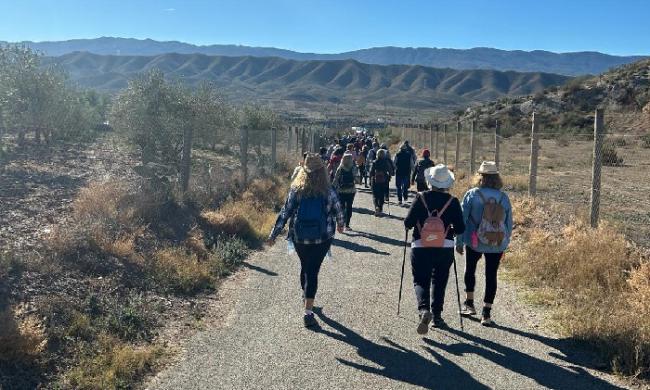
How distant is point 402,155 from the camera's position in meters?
16.5

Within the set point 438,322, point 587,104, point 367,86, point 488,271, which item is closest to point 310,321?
point 438,322

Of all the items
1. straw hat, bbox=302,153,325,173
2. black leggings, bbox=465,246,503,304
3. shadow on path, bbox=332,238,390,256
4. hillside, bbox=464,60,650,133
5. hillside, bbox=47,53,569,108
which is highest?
hillside, bbox=47,53,569,108

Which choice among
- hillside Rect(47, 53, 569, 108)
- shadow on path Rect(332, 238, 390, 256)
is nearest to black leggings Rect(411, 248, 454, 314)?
shadow on path Rect(332, 238, 390, 256)

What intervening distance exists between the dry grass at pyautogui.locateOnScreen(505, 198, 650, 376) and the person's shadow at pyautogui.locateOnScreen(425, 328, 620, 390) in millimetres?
356

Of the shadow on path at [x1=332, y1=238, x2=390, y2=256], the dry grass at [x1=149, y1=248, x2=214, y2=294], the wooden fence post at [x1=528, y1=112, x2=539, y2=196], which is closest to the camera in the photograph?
the dry grass at [x1=149, y1=248, x2=214, y2=294]

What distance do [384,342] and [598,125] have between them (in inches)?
218

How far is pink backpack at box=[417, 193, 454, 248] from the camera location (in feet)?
21.1

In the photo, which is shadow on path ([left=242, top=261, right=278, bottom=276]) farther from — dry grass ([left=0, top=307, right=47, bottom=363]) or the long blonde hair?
dry grass ([left=0, top=307, right=47, bottom=363])

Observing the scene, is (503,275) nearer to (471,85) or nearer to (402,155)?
(402,155)

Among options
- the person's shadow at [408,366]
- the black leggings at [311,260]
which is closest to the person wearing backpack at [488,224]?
the person's shadow at [408,366]

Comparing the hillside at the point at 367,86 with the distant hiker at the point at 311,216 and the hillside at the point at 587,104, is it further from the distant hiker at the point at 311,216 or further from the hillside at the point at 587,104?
the distant hiker at the point at 311,216

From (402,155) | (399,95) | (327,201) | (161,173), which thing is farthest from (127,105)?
(399,95)

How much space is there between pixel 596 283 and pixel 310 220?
3.68 metres

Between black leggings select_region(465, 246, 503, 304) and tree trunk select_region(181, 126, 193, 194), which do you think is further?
tree trunk select_region(181, 126, 193, 194)
